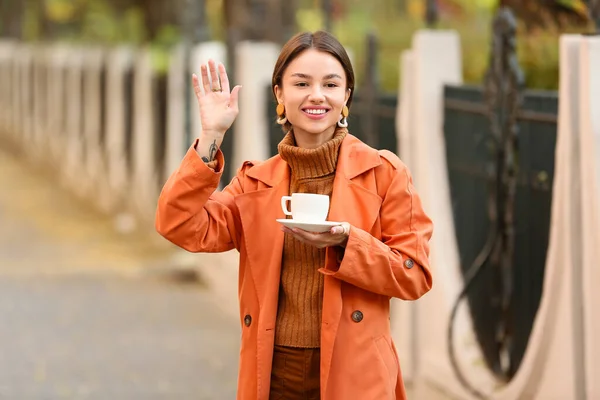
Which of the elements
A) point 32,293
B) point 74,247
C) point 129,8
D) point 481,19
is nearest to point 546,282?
point 32,293

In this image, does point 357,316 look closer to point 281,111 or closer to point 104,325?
point 281,111

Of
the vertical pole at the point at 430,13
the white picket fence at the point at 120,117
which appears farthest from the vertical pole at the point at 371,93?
the white picket fence at the point at 120,117

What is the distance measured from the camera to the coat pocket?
4.32 metres

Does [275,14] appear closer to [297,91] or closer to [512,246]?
[512,246]

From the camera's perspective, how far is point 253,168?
444 cm

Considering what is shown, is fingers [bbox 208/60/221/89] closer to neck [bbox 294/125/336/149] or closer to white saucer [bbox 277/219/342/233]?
neck [bbox 294/125/336/149]

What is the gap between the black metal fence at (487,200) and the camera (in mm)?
6516

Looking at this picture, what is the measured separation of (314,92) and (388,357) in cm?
79

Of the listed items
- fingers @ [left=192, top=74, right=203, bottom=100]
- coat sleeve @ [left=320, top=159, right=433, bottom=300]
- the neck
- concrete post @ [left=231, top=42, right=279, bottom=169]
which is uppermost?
concrete post @ [left=231, top=42, right=279, bottom=169]

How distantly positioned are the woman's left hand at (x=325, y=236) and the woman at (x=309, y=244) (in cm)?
6

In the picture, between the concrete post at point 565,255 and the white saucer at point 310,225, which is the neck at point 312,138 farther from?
the concrete post at point 565,255

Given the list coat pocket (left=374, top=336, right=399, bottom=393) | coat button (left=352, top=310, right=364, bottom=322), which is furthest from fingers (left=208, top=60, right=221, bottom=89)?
coat pocket (left=374, top=336, right=399, bottom=393)

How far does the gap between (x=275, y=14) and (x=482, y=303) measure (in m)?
8.64

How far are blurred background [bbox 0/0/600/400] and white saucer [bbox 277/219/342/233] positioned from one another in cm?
174
